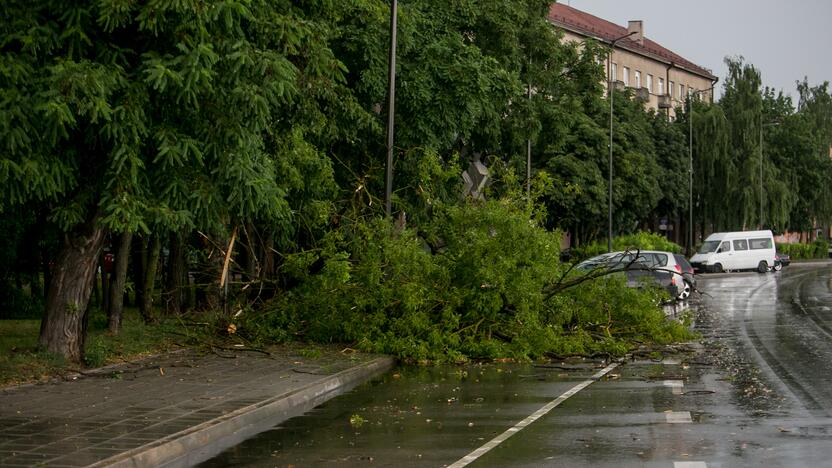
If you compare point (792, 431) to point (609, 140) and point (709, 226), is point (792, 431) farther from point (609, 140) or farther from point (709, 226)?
point (709, 226)

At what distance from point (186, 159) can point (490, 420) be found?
4.57 m

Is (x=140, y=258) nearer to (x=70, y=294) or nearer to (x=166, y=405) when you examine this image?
(x=70, y=294)

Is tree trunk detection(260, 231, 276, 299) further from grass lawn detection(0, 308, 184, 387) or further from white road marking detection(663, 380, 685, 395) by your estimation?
white road marking detection(663, 380, 685, 395)

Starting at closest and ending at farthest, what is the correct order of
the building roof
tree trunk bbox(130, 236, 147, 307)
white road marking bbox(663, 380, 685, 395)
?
white road marking bbox(663, 380, 685, 395), tree trunk bbox(130, 236, 147, 307), the building roof

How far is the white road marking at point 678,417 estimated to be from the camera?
11.7m

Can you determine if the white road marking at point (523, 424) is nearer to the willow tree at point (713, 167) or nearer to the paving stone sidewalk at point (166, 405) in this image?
the paving stone sidewalk at point (166, 405)

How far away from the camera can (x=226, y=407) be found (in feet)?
40.5

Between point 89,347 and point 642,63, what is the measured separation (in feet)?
275

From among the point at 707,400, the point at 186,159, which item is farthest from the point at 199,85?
the point at 707,400

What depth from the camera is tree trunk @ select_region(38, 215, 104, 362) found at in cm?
1605

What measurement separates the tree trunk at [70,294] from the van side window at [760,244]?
178ft

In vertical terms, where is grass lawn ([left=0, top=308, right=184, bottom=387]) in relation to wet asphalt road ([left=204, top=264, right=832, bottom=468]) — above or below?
above

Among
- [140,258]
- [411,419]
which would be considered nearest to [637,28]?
[140,258]

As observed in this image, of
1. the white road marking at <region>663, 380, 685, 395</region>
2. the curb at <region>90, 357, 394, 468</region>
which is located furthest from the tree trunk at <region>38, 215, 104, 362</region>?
the white road marking at <region>663, 380, 685, 395</region>
